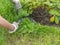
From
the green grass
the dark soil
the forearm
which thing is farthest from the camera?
the dark soil

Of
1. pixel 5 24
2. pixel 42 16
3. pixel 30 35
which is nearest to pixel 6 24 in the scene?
pixel 5 24

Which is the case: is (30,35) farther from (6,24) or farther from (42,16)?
(6,24)

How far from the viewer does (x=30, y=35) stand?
9.96 ft

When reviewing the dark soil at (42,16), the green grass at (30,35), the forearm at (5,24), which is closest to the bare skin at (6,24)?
the forearm at (5,24)

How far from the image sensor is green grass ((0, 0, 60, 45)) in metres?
2.98

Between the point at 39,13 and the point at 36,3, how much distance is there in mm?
166

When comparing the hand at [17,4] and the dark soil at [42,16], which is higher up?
the hand at [17,4]

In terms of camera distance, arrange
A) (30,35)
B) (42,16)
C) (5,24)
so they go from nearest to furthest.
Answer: (5,24) → (30,35) → (42,16)

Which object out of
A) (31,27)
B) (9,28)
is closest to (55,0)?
(31,27)

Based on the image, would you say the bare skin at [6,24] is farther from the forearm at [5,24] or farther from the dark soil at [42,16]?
the dark soil at [42,16]

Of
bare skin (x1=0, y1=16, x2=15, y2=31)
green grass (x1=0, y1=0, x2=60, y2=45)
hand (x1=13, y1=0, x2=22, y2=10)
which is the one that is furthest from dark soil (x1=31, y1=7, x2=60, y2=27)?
bare skin (x1=0, y1=16, x2=15, y2=31)

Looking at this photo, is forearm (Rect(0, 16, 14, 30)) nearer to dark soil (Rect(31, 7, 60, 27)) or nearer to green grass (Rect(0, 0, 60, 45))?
green grass (Rect(0, 0, 60, 45))

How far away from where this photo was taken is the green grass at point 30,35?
2.98m

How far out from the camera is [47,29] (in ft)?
10.0
